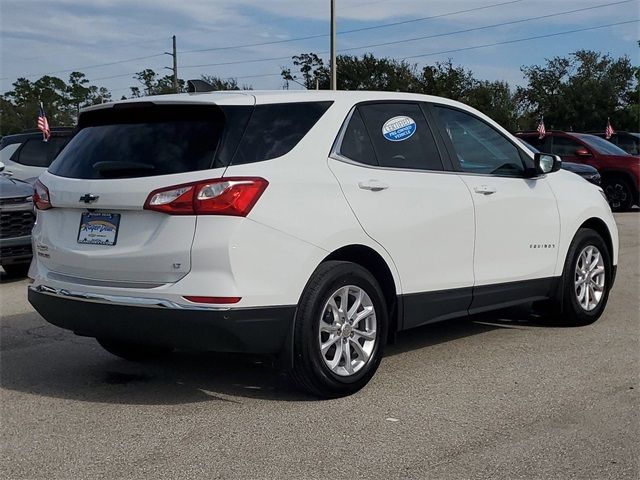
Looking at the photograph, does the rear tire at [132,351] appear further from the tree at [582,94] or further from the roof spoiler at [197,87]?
the tree at [582,94]

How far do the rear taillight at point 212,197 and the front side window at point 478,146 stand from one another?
77.4 inches

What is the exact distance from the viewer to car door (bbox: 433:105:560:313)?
5.82 m

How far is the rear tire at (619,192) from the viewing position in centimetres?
1845

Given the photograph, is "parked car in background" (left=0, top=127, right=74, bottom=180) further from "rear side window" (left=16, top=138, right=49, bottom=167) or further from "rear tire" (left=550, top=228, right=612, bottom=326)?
"rear tire" (left=550, top=228, right=612, bottom=326)

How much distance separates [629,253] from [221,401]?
26.4 ft

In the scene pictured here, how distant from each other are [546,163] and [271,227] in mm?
2871

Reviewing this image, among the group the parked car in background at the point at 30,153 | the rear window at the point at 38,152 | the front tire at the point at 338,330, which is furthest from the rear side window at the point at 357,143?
the rear window at the point at 38,152

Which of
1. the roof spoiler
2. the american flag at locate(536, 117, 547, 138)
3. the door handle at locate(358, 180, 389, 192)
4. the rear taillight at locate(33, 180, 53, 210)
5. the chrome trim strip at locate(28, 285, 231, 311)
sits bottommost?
the chrome trim strip at locate(28, 285, 231, 311)

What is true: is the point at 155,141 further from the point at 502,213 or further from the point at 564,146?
the point at 564,146

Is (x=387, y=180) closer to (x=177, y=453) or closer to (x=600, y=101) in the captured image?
(x=177, y=453)

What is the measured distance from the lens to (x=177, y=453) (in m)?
4.00

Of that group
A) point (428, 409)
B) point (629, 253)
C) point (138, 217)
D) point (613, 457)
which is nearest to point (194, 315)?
point (138, 217)

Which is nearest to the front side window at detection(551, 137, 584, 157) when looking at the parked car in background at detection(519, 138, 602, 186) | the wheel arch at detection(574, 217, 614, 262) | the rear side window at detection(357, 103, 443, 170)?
the parked car in background at detection(519, 138, 602, 186)

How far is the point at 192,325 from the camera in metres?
4.38
